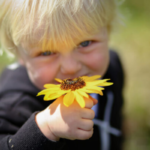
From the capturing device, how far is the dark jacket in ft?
2.63

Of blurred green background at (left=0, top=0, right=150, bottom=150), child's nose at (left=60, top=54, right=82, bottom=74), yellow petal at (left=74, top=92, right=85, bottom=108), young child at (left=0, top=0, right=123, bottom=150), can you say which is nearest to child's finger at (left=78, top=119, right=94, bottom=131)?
young child at (left=0, top=0, right=123, bottom=150)

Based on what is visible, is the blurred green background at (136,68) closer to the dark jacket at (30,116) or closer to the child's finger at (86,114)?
the dark jacket at (30,116)

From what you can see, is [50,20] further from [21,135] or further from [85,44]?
[21,135]

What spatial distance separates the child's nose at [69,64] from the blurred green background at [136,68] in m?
0.69

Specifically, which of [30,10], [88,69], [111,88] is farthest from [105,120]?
[30,10]

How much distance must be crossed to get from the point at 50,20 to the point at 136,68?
5.58ft

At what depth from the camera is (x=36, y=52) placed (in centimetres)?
91

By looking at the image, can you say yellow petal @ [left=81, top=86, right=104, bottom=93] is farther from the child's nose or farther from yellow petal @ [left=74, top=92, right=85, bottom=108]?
the child's nose

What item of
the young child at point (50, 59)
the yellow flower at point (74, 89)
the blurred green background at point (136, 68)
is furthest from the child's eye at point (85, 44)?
the blurred green background at point (136, 68)

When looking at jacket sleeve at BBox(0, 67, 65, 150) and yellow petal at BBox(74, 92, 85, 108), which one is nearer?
yellow petal at BBox(74, 92, 85, 108)

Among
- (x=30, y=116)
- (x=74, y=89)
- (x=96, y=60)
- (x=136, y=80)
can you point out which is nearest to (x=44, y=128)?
(x=30, y=116)

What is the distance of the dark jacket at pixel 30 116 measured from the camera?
802 millimetres

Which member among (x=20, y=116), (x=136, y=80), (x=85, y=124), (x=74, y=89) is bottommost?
(x=136, y=80)

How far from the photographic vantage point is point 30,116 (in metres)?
0.86
